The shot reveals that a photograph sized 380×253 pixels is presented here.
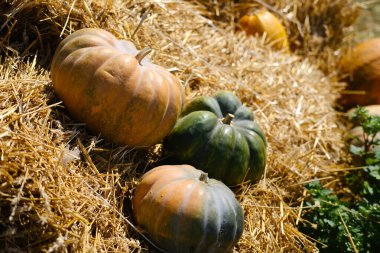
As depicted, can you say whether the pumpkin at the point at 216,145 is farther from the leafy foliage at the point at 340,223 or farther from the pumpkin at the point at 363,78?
the pumpkin at the point at 363,78

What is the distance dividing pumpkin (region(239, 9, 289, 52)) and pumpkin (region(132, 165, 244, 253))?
3.35m

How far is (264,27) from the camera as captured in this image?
6.48 meters

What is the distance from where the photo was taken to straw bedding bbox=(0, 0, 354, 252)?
3.03 m

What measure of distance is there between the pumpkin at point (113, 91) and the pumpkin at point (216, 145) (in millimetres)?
170

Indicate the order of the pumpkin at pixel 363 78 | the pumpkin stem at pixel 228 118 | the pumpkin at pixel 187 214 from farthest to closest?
the pumpkin at pixel 363 78, the pumpkin stem at pixel 228 118, the pumpkin at pixel 187 214

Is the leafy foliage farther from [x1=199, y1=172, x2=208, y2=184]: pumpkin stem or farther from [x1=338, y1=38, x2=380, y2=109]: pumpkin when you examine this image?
[x1=338, y1=38, x2=380, y2=109]: pumpkin

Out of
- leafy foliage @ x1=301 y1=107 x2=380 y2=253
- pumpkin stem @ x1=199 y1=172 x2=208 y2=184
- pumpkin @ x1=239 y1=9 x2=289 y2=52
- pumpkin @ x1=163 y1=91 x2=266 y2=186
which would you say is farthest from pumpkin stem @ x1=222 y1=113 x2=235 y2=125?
pumpkin @ x1=239 y1=9 x2=289 y2=52

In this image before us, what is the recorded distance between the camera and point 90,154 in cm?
369

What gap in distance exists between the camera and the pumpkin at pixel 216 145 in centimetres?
395

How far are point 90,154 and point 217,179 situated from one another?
932 mm

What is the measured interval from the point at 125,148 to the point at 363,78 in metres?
3.71

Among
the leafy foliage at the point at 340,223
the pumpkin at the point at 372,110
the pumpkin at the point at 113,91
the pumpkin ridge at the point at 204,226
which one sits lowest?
the leafy foliage at the point at 340,223

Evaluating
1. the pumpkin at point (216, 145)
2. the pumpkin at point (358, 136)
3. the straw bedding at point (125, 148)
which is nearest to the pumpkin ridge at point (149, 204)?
the straw bedding at point (125, 148)

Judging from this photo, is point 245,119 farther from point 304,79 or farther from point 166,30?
point 304,79
